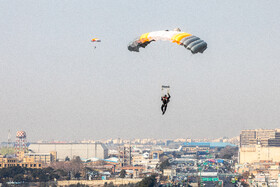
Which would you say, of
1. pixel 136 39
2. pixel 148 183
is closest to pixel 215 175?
pixel 148 183

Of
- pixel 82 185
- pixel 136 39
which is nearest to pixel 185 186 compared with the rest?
pixel 82 185

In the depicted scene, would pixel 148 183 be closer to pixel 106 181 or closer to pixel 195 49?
pixel 106 181

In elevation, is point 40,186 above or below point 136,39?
below

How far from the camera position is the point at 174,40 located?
55.4m

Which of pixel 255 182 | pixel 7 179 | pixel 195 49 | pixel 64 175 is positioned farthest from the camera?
pixel 64 175

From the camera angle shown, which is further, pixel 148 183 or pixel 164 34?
pixel 148 183

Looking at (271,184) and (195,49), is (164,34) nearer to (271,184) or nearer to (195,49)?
(195,49)

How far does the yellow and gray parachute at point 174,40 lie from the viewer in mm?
53938

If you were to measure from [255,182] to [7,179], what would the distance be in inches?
2132

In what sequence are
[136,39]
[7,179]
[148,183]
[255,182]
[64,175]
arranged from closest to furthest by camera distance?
[136,39]
[148,183]
[255,182]
[7,179]
[64,175]

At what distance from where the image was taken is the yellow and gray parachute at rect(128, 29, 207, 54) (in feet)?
177

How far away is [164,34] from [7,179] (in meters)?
120

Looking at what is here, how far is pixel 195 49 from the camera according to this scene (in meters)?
53.4

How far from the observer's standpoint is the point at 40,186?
160250 millimetres
